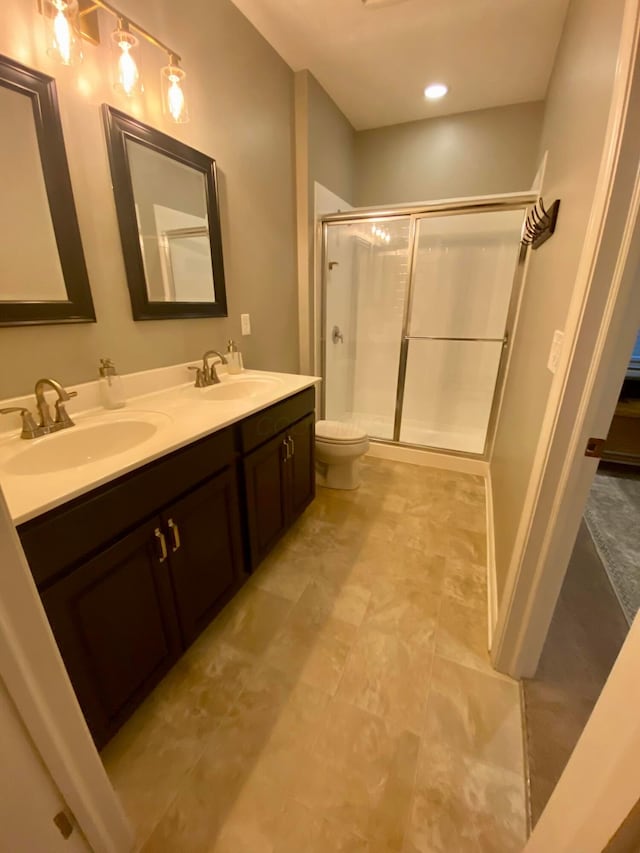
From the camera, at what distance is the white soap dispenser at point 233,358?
1886 millimetres

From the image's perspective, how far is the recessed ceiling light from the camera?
2271 millimetres

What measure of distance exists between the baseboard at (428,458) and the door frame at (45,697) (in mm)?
2467

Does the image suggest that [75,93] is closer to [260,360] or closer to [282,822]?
[260,360]

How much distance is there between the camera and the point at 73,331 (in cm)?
121

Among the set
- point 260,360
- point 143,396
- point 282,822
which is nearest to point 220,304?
point 260,360

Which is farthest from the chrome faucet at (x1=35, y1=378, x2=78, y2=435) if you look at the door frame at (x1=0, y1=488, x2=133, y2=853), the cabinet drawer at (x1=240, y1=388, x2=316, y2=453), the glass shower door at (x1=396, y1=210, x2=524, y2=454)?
the glass shower door at (x1=396, y1=210, x2=524, y2=454)

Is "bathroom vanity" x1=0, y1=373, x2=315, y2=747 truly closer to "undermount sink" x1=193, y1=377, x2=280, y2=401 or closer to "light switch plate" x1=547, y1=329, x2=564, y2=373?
"undermount sink" x1=193, y1=377, x2=280, y2=401

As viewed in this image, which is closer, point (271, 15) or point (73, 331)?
point (73, 331)

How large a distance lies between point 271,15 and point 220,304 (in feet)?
4.61

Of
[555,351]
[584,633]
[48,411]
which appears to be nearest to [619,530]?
[584,633]

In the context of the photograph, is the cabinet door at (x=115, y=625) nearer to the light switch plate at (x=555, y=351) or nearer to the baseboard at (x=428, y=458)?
the light switch plate at (x=555, y=351)

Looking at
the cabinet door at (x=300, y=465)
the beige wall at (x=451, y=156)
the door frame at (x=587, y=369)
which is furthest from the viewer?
the beige wall at (x=451, y=156)

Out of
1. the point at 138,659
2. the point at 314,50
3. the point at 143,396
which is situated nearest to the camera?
the point at 138,659

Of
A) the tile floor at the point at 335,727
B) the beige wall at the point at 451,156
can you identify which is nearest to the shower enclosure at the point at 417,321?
the beige wall at the point at 451,156
